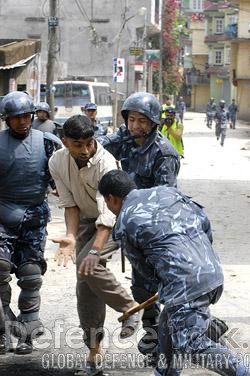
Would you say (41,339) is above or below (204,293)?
below

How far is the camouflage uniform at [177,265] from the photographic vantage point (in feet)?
12.9

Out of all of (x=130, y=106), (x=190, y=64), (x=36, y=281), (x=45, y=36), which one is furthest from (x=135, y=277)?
(x=190, y=64)

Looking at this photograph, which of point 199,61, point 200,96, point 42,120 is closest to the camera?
point 42,120

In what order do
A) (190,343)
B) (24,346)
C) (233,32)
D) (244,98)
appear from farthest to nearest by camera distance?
1. (233,32)
2. (244,98)
3. (24,346)
4. (190,343)

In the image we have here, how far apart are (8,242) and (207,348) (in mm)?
1959

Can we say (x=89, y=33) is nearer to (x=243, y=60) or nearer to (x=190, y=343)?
(x=243, y=60)

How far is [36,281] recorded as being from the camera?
561cm

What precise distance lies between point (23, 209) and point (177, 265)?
198 cm

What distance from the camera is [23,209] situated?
564 centimetres

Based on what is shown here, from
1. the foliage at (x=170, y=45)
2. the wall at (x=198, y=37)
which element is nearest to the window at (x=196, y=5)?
the wall at (x=198, y=37)

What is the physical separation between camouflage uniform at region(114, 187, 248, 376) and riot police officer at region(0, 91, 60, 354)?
65.2 inches

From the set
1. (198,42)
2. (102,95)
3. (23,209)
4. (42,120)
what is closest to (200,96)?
(198,42)

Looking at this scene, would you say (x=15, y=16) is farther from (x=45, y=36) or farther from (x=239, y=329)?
(x=239, y=329)

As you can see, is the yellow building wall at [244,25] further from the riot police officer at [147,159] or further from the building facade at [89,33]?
the riot police officer at [147,159]
